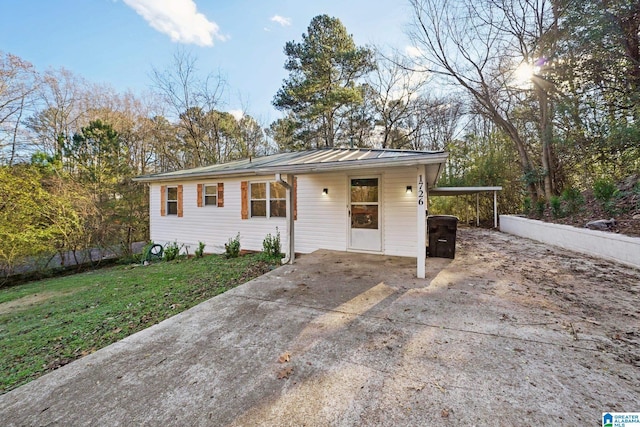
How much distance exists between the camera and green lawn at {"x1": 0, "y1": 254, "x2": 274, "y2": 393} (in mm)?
2828

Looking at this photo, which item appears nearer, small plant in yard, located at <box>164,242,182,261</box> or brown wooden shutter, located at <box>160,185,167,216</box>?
small plant in yard, located at <box>164,242,182,261</box>

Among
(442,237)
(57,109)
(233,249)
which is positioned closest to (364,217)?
(442,237)

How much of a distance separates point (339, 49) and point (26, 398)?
1623cm

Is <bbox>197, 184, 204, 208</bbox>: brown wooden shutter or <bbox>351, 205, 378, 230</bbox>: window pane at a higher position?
<bbox>197, 184, 204, 208</bbox>: brown wooden shutter

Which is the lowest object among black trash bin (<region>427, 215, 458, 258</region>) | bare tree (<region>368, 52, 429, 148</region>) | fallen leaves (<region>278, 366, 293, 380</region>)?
fallen leaves (<region>278, 366, 293, 380</region>)

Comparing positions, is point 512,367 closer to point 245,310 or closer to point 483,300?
point 483,300

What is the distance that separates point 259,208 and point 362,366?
6315 millimetres

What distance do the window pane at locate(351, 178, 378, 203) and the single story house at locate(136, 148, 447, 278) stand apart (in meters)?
0.02

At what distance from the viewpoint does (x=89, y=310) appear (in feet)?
14.3

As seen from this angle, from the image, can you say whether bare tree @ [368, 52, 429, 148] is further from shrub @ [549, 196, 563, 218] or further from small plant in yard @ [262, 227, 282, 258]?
small plant in yard @ [262, 227, 282, 258]

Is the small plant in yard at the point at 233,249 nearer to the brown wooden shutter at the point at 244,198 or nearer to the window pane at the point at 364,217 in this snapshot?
the brown wooden shutter at the point at 244,198

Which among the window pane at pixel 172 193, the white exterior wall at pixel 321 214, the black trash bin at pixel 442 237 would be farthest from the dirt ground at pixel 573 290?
the window pane at pixel 172 193

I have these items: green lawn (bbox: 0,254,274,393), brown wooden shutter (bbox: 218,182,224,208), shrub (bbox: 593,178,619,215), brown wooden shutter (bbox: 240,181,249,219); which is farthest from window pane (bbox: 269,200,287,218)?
shrub (bbox: 593,178,619,215)

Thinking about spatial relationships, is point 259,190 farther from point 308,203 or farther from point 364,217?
point 364,217
